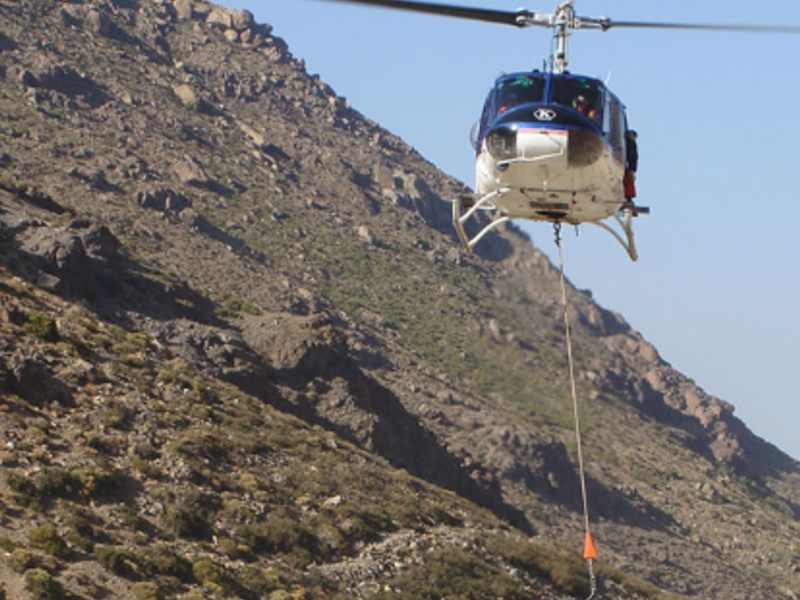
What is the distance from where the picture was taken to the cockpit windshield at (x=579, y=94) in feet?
92.4

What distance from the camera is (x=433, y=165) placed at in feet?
514

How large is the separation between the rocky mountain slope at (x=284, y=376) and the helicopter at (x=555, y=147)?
1496 cm

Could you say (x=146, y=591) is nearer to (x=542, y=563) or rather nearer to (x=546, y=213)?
(x=546, y=213)

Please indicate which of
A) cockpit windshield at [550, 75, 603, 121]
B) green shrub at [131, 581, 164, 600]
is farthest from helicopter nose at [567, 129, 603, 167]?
green shrub at [131, 581, 164, 600]

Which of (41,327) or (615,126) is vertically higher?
(615,126)

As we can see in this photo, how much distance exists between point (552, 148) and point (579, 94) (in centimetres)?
190

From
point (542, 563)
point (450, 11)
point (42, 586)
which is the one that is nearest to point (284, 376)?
point (542, 563)

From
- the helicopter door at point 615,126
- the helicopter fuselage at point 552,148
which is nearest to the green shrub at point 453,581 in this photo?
the helicopter fuselage at point 552,148

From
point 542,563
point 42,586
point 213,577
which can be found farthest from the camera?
point 542,563

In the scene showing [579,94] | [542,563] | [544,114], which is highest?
[579,94]

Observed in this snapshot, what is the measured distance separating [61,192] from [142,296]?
3076 cm

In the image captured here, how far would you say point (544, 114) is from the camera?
27.4 m

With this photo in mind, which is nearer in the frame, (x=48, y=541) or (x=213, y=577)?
(x=48, y=541)

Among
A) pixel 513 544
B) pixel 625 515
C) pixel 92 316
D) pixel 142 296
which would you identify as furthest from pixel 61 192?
pixel 513 544
